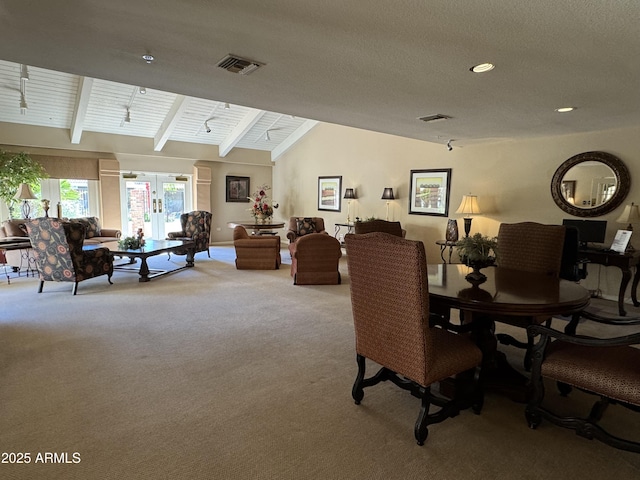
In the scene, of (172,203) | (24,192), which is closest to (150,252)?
(24,192)

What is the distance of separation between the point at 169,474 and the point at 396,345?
1.30m

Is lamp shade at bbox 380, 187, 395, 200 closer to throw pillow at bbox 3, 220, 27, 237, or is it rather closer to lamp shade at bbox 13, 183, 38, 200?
lamp shade at bbox 13, 183, 38, 200

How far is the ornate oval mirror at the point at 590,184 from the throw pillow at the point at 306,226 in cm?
438

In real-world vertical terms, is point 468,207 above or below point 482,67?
below

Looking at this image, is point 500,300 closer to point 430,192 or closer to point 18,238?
point 430,192

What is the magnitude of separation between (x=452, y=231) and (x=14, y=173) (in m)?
7.53

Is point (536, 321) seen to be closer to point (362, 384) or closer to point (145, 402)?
point (362, 384)

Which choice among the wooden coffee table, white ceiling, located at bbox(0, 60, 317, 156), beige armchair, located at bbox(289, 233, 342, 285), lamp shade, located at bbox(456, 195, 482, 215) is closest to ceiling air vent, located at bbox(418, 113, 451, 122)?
lamp shade, located at bbox(456, 195, 482, 215)

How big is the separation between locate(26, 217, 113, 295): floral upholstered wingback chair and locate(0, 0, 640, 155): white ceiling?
7.30 ft

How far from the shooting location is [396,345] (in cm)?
204

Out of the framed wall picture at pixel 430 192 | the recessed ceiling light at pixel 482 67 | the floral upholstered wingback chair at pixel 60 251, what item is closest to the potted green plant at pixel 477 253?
the recessed ceiling light at pixel 482 67

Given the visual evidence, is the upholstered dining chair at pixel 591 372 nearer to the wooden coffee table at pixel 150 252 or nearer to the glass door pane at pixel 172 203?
the wooden coffee table at pixel 150 252

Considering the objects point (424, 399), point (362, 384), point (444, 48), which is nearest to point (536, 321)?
point (424, 399)

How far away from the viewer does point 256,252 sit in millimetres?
6754
